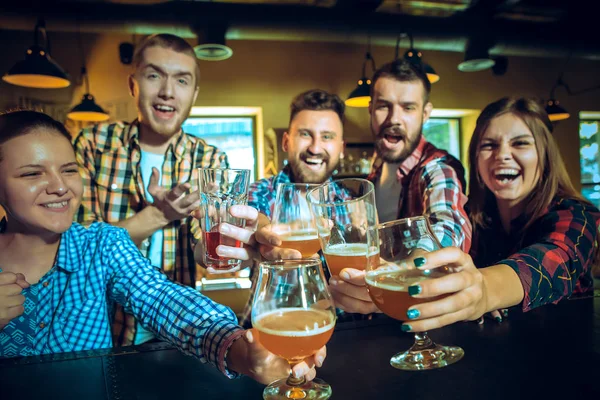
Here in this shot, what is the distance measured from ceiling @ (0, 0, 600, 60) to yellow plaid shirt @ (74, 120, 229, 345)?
1.71 metres

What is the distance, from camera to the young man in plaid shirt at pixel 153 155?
217cm

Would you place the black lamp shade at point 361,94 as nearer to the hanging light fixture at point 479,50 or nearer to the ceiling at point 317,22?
the ceiling at point 317,22

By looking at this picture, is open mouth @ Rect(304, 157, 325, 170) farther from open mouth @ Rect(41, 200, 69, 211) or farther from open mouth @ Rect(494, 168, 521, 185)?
open mouth @ Rect(41, 200, 69, 211)

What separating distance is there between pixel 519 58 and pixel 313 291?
25.2 feet

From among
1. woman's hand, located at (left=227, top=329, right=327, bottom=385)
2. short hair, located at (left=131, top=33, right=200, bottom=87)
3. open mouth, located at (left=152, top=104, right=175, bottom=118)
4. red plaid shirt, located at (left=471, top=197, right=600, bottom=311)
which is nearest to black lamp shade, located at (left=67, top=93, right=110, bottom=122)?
short hair, located at (left=131, top=33, right=200, bottom=87)

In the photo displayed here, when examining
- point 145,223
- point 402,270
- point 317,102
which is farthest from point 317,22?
point 402,270

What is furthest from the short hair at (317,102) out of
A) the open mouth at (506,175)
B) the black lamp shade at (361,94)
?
the black lamp shade at (361,94)

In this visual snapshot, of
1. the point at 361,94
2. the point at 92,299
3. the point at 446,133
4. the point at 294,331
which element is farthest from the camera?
the point at 446,133

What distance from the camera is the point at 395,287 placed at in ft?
2.82

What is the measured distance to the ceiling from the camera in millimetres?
3488

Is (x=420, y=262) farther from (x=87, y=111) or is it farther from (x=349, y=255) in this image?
(x=87, y=111)

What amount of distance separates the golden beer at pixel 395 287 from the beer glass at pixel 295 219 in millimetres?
327

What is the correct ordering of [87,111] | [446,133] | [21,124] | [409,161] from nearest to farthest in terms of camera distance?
1. [21,124]
2. [409,161]
3. [87,111]
4. [446,133]

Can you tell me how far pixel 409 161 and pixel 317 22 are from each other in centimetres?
231
